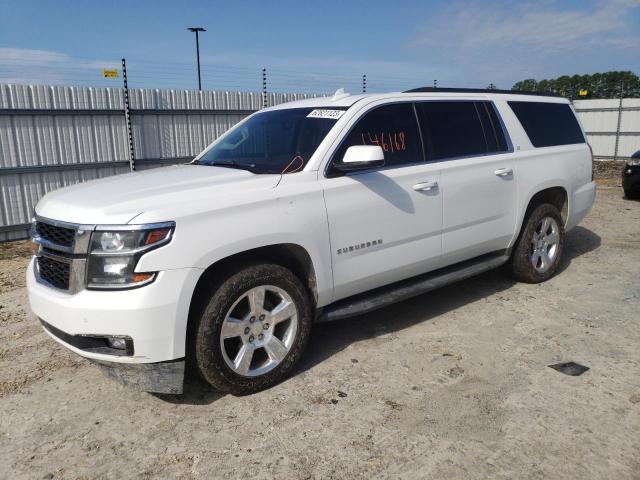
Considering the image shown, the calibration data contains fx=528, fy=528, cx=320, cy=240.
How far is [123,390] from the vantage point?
3.54 m

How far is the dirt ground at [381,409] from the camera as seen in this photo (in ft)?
8.88

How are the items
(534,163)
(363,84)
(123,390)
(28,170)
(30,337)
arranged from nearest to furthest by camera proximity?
(123,390) < (30,337) < (534,163) < (28,170) < (363,84)

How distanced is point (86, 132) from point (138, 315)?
7.62 metres

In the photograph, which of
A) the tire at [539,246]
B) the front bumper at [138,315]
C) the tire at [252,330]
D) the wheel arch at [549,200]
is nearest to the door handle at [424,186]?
the tire at [252,330]

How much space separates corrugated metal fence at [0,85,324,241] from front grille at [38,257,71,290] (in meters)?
6.14

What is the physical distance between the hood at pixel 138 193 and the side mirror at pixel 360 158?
481mm

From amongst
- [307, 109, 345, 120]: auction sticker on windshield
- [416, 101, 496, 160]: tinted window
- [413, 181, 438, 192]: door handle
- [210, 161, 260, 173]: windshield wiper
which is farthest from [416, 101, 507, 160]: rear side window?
[210, 161, 260, 173]: windshield wiper

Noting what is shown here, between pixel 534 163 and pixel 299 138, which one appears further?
pixel 534 163

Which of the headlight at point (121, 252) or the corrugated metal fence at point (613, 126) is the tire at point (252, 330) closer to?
the headlight at point (121, 252)

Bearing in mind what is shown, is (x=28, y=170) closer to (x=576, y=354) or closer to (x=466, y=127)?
(x=466, y=127)

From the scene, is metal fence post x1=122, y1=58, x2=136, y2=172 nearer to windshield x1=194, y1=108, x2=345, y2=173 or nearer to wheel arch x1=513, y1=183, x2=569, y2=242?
windshield x1=194, y1=108, x2=345, y2=173

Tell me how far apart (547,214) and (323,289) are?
2950mm

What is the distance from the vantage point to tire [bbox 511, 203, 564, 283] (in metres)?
5.23

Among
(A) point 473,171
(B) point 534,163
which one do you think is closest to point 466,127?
(A) point 473,171
